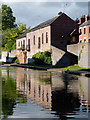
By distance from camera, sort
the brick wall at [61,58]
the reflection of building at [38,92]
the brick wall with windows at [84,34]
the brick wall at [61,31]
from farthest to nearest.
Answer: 1. the brick wall at [61,31]
2. the brick wall with windows at [84,34]
3. the brick wall at [61,58]
4. the reflection of building at [38,92]

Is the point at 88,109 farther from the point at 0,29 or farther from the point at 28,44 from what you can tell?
the point at 0,29

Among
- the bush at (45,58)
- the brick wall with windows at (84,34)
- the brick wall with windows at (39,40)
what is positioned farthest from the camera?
the brick wall with windows at (39,40)

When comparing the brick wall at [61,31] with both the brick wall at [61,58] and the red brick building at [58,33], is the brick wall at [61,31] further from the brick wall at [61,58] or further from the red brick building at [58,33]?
the brick wall at [61,58]

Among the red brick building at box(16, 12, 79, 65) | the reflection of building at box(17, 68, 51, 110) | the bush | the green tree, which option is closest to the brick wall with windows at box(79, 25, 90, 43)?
the red brick building at box(16, 12, 79, 65)

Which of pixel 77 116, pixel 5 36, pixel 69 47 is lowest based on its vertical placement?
pixel 77 116

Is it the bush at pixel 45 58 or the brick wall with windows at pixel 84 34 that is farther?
the brick wall with windows at pixel 84 34

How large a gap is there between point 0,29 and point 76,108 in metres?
100.0

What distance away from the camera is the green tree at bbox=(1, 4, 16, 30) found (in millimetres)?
112500

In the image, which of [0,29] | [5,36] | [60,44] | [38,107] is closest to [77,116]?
[38,107]

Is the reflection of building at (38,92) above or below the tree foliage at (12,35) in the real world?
below

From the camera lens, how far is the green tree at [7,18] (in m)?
112

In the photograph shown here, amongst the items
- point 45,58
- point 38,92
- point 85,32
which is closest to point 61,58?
point 45,58

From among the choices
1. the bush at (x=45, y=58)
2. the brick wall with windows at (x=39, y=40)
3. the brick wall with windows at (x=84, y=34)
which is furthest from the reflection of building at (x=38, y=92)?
the brick wall with windows at (x=39, y=40)

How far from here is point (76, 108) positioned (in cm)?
1105
